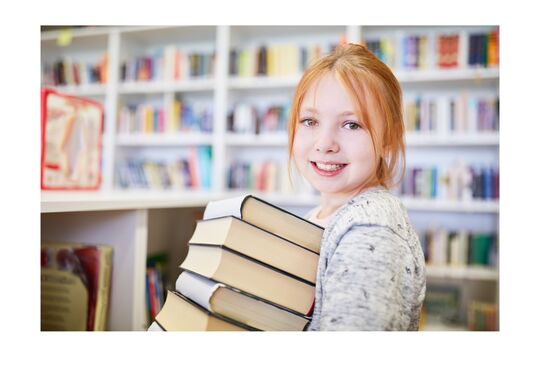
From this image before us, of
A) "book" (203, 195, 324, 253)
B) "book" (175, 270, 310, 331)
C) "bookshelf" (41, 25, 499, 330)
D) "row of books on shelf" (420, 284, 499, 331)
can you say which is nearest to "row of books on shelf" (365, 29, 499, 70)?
"bookshelf" (41, 25, 499, 330)

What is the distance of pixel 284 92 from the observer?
260 cm

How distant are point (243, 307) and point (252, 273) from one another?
54mm

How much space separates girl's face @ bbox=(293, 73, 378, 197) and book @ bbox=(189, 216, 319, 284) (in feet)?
0.48

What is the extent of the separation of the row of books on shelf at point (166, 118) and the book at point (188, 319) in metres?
1.95

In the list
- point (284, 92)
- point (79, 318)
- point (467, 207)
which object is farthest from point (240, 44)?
point (79, 318)

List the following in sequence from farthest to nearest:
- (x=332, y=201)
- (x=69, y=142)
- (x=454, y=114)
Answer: (x=454, y=114), (x=69, y=142), (x=332, y=201)

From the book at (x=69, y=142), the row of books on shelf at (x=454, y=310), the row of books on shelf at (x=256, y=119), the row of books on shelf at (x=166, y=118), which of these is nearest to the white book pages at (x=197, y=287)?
the book at (x=69, y=142)

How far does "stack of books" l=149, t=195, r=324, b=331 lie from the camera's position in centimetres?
64

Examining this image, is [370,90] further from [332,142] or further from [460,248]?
[460,248]

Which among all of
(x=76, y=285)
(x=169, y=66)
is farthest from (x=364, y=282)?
(x=169, y=66)

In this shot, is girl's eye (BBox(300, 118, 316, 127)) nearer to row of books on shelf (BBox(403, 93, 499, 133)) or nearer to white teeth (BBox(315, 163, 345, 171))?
white teeth (BBox(315, 163, 345, 171))

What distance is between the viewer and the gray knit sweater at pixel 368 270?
1.91ft

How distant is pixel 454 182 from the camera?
223cm

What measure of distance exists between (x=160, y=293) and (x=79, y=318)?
0.21 meters
